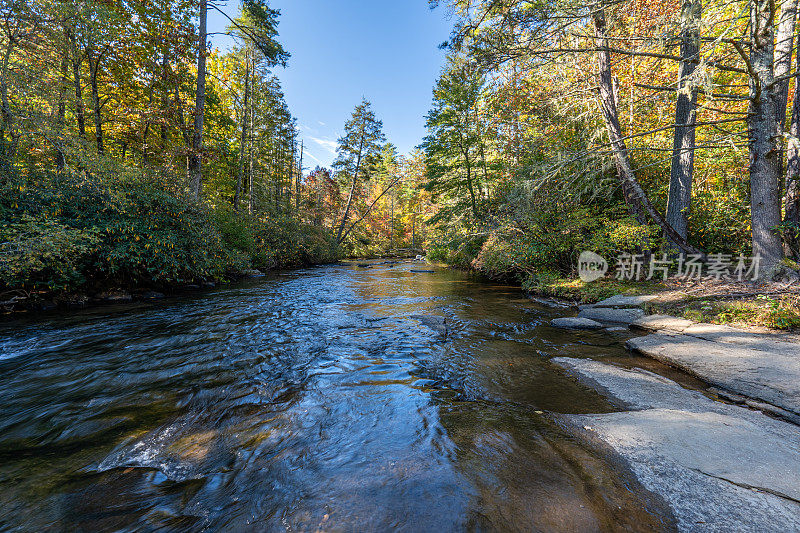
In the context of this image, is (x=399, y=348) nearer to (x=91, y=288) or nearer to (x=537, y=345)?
(x=537, y=345)

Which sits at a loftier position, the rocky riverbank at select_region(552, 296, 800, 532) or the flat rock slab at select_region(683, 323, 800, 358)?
the flat rock slab at select_region(683, 323, 800, 358)

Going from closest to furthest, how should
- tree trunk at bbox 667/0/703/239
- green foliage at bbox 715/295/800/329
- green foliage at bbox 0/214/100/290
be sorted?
green foliage at bbox 715/295/800/329 → green foliage at bbox 0/214/100/290 → tree trunk at bbox 667/0/703/239

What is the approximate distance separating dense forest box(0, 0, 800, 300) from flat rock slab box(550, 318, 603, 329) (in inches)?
141

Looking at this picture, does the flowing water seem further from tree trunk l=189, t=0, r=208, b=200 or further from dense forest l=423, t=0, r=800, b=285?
tree trunk l=189, t=0, r=208, b=200

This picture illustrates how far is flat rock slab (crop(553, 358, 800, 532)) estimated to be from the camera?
1646 mm

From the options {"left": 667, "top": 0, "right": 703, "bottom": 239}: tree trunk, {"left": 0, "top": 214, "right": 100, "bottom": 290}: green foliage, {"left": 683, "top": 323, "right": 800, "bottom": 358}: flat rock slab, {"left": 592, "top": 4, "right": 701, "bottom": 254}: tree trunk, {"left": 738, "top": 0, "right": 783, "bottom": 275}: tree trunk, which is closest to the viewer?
{"left": 683, "top": 323, "right": 800, "bottom": 358}: flat rock slab

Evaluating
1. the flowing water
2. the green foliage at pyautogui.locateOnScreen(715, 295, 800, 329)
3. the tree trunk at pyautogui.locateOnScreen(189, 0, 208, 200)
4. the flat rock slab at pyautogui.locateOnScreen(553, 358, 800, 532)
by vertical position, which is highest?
the tree trunk at pyautogui.locateOnScreen(189, 0, 208, 200)

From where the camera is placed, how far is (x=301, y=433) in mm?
2723

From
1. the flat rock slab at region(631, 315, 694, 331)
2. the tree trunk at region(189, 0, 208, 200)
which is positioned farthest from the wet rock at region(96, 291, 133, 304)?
the flat rock slab at region(631, 315, 694, 331)

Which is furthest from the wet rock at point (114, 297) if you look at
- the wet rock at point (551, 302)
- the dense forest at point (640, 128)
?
the wet rock at point (551, 302)

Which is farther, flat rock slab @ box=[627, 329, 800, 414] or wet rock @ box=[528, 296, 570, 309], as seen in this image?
wet rock @ box=[528, 296, 570, 309]

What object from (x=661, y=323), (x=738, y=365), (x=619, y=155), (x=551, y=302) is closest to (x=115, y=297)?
(x=551, y=302)

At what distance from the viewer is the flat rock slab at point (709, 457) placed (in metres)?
1.65

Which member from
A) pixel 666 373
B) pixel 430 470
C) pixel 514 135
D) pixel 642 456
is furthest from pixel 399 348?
pixel 514 135
